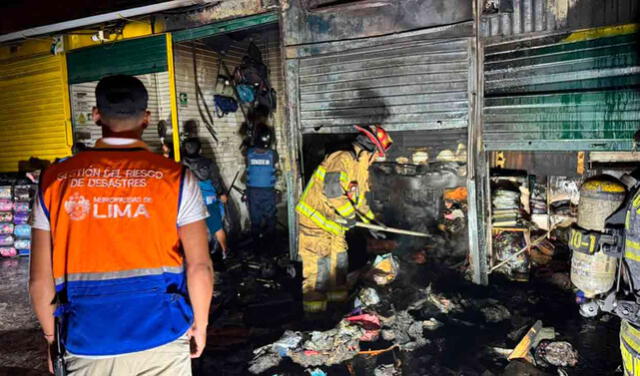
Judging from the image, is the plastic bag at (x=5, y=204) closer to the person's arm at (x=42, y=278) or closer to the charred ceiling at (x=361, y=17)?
the charred ceiling at (x=361, y=17)

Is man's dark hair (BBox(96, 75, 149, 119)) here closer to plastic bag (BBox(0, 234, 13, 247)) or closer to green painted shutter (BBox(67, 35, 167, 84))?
green painted shutter (BBox(67, 35, 167, 84))

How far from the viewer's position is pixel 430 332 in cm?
445

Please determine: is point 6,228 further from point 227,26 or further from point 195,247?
point 195,247

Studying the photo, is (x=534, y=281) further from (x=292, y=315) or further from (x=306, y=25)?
(x=306, y=25)

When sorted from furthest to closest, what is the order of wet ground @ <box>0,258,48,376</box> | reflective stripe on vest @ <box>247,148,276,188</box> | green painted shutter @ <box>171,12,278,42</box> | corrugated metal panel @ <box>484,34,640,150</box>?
reflective stripe on vest @ <box>247,148,276,188</box>, green painted shutter @ <box>171,12,278,42</box>, corrugated metal panel @ <box>484,34,640,150</box>, wet ground @ <box>0,258,48,376</box>

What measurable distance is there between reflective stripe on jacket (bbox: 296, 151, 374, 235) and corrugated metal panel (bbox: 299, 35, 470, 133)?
3.13 feet

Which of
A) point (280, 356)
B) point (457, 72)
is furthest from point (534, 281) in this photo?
point (280, 356)

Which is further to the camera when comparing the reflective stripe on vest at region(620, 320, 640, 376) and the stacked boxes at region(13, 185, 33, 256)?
the stacked boxes at region(13, 185, 33, 256)

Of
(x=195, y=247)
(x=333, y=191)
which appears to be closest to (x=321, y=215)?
(x=333, y=191)

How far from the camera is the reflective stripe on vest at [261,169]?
8.15 meters

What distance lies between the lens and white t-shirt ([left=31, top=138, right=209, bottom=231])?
1.97 meters

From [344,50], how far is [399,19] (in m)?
0.88

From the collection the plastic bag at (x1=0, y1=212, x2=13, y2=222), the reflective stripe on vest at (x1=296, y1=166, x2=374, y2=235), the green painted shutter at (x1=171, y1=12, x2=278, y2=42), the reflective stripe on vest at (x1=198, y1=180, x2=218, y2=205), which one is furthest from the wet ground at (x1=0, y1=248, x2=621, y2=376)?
the green painted shutter at (x1=171, y1=12, x2=278, y2=42)

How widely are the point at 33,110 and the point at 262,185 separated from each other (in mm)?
5684
